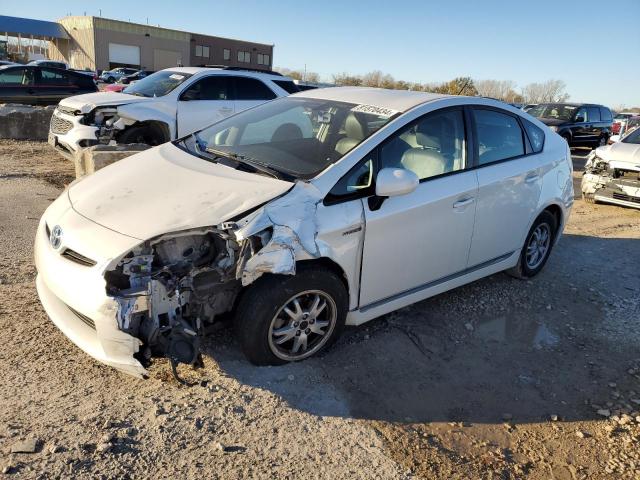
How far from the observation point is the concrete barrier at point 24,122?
37.1 ft

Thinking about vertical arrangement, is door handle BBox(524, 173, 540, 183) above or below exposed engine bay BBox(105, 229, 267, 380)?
above

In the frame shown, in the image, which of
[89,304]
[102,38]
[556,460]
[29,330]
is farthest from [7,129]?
[102,38]

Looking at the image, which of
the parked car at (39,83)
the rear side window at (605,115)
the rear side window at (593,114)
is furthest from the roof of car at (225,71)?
the rear side window at (605,115)

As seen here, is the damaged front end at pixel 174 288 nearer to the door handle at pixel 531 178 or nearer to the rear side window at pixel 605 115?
the door handle at pixel 531 178

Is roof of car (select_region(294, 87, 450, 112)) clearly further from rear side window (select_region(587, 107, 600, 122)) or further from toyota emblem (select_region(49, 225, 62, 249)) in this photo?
rear side window (select_region(587, 107, 600, 122))

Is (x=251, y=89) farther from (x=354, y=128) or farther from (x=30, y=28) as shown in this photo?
(x=30, y=28)

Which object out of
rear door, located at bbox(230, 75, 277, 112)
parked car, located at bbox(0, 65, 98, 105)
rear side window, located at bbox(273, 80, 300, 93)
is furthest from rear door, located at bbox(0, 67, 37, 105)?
rear side window, located at bbox(273, 80, 300, 93)

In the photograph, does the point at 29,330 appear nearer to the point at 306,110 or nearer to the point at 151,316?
the point at 151,316

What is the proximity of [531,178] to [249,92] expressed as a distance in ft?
19.9

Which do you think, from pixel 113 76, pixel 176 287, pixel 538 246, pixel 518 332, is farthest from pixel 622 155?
pixel 113 76

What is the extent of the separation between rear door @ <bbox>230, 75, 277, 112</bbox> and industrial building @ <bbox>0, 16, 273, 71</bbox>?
5677cm

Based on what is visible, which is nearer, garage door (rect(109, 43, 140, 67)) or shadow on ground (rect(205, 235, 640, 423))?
shadow on ground (rect(205, 235, 640, 423))

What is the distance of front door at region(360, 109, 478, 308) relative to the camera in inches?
133

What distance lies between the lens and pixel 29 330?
3.45 m
